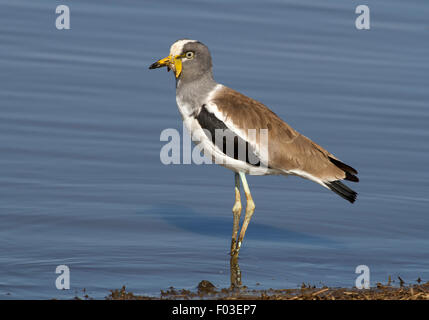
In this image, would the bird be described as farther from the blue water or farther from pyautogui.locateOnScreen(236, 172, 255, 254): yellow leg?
the blue water

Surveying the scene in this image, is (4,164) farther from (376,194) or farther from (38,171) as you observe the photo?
(376,194)

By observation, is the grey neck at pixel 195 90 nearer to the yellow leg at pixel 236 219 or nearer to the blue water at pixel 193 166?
the yellow leg at pixel 236 219

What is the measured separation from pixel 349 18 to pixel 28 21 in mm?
5187

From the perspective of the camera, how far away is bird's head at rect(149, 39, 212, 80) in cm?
915

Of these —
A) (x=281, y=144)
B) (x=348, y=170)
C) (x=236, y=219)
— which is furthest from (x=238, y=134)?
(x=348, y=170)

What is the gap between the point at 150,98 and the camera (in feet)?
41.8

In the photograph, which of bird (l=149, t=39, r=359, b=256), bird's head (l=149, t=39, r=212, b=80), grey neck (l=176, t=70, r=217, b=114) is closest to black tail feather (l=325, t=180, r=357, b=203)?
bird (l=149, t=39, r=359, b=256)

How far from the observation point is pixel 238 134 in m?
8.95

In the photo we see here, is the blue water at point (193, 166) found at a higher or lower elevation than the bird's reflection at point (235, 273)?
higher

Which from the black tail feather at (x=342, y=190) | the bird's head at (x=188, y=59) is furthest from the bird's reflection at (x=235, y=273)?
the bird's head at (x=188, y=59)

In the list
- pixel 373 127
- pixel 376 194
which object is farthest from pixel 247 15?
pixel 376 194

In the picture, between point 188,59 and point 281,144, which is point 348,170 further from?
point 188,59

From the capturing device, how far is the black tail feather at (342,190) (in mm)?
9023

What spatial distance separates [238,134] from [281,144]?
449mm
